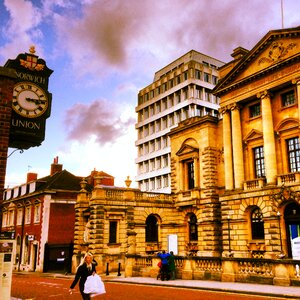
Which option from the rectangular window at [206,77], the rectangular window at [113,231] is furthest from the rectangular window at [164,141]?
the rectangular window at [113,231]

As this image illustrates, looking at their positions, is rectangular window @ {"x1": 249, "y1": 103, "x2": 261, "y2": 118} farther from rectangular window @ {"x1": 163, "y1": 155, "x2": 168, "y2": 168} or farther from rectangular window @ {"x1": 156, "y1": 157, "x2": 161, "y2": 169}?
rectangular window @ {"x1": 156, "y1": 157, "x2": 161, "y2": 169}

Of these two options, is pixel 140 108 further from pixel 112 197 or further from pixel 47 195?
pixel 112 197

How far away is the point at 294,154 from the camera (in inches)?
1137

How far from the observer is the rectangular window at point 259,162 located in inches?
1230

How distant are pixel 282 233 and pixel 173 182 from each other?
539 inches

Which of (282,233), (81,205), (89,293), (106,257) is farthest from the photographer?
(81,205)

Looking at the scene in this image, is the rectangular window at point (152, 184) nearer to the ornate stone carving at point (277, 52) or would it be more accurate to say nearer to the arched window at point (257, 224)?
the arched window at point (257, 224)

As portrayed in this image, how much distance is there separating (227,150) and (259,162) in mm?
3126

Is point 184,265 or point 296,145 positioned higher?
point 296,145

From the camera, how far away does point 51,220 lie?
40844mm

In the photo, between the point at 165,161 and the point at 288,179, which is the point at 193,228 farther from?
the point at 165,161

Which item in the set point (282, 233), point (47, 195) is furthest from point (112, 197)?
point (282, 233)

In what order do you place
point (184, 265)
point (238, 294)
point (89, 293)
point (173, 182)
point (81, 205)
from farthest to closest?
point (173, 182), point (81, 205), point (184, 265), point (238, 294), point (89, 293)

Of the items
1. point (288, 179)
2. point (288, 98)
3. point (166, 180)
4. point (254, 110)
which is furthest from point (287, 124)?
point (166, 180)
